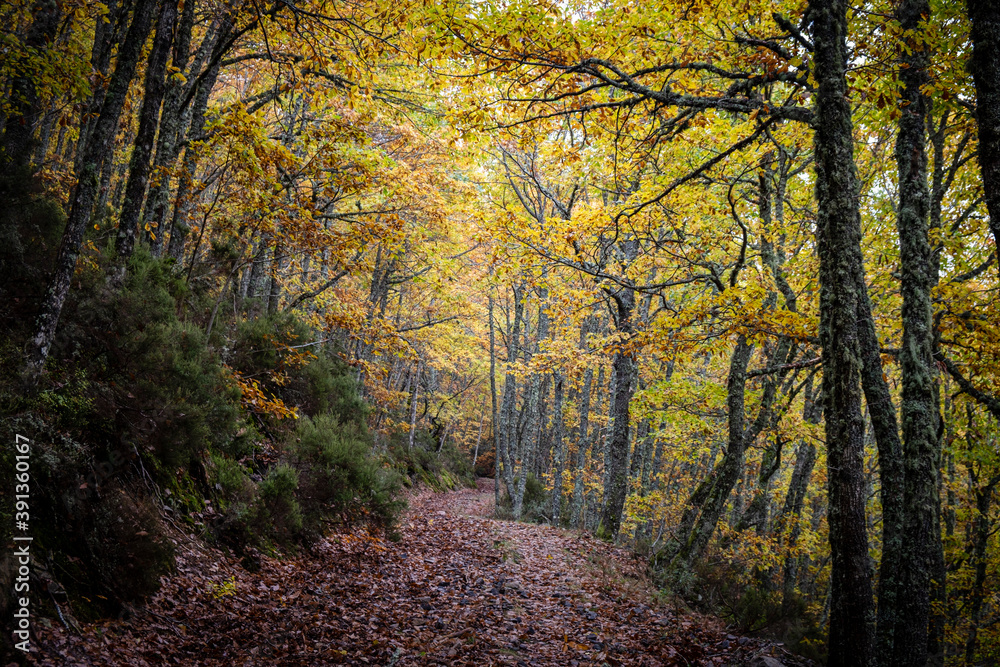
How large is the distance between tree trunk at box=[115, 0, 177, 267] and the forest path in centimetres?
408

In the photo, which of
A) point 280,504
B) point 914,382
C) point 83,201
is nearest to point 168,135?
point 83,201

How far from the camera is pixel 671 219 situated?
372 inches

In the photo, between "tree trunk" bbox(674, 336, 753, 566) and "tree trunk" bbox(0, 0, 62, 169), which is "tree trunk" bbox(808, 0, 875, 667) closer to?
"tree trunk" bbox(674, 336, 753, 566)

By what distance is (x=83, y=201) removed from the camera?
4.71 m

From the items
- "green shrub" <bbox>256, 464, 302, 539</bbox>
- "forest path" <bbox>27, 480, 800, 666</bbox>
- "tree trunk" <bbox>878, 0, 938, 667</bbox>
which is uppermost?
"tree trunk" <bbox>878, 0, 938, 667</bbox>

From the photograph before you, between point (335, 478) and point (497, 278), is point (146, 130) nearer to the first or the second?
point (335, 478)

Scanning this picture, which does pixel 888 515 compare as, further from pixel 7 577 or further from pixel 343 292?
pixel 343 292

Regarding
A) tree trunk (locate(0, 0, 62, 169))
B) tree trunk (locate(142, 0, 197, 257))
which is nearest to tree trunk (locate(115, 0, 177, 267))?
tree trunk (locate(142, 0, 197, 257))

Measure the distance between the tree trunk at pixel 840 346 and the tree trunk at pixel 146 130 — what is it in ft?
24.8

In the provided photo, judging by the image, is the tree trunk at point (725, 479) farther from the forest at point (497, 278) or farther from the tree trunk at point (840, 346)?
the tree trunk at point (840, 346)

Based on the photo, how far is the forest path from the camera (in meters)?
4.12

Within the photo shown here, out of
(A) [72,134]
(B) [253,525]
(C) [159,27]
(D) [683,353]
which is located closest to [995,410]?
(D) [683,353]

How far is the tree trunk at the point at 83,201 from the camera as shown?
4406mm

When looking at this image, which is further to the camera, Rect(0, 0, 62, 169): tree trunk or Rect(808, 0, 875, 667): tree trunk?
Rect(0, 0, 62, 169): tree trunk
